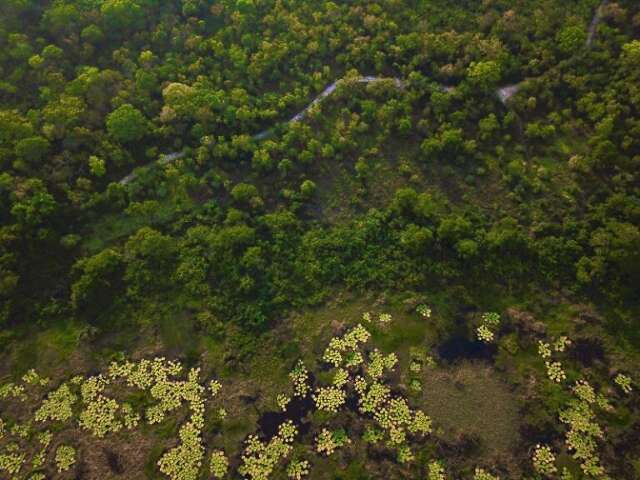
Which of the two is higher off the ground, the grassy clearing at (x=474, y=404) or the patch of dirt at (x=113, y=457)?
the grassy clearing at (x=474, y=404)

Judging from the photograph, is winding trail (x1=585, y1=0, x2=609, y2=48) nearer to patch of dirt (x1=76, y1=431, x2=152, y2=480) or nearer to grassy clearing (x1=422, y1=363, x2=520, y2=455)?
grassy clearing (x1=422, y1=363, x2=520, y2=455)

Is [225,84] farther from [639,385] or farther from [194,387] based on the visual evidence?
[639,385]

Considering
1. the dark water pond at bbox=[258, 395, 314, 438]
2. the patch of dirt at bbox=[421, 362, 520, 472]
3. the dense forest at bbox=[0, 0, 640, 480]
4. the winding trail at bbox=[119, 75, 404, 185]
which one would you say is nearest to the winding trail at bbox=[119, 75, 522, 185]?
the winding trail at bbox=[119, 75, 404, 185]

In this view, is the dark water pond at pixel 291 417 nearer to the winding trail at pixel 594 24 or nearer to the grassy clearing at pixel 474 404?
the grassy clearing at pixel 474 404

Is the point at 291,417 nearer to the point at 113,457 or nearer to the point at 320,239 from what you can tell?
the point at 113,457

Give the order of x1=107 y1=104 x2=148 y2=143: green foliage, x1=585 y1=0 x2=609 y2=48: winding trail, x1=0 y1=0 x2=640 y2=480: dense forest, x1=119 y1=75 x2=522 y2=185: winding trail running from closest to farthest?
x1=0 y1=0 x2=640 y2=480: dense forest, x1=107 y1=104 x2=148 y2=143: green foliage, x1=119 y1=75 x2=522 y2=185: winding trail, x1=585 y1=0 x2=609 y2=48: winding trail

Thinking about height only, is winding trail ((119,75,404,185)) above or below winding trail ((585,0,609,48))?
below

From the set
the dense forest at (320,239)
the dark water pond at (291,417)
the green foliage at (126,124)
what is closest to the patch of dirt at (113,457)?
the dense forest at (320,239)

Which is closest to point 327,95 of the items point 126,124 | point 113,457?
point 126,124

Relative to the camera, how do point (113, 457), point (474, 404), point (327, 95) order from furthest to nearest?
point (327, 95) < point (474, 404) < point (113, 457)
